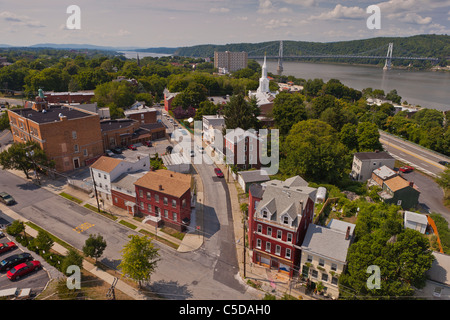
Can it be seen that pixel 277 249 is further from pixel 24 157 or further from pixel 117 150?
pixel 117 150

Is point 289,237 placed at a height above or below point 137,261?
above

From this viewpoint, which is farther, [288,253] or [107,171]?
[107,171]

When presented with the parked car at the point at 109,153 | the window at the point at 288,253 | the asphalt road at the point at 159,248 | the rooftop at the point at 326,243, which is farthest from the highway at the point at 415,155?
the parked car at the point at 109,153

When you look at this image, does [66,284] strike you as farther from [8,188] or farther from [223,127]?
[223,127]

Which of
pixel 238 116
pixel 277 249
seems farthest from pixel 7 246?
pixel 238 116

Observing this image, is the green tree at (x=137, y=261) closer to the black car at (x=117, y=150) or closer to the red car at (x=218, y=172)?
the red car at (x=218, y=172)

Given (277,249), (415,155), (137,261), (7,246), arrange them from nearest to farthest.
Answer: (137,261), (277,249), (7,246), (415,155)

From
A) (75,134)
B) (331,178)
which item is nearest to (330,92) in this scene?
(331,178)
